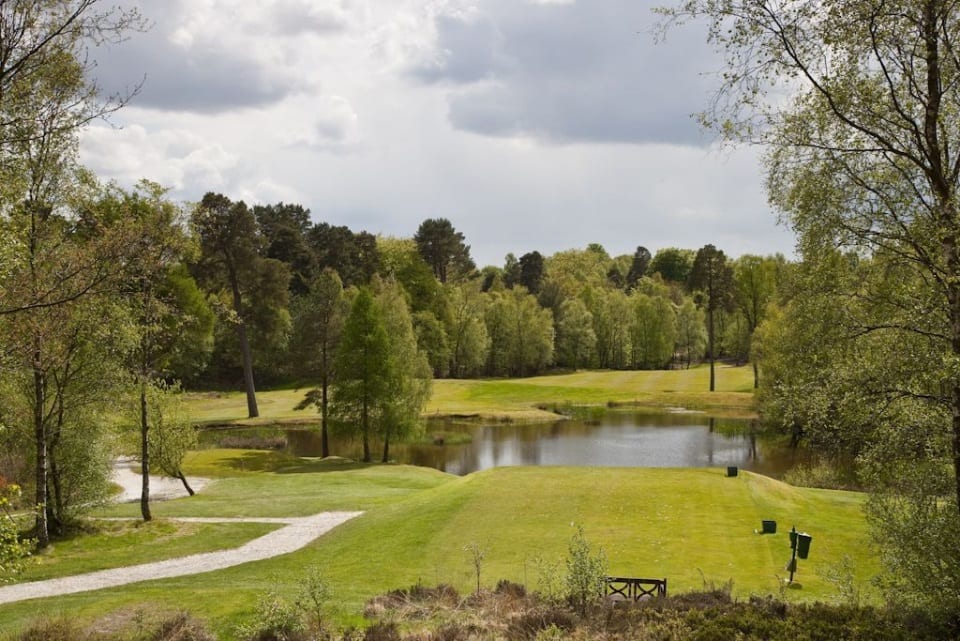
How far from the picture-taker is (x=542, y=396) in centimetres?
7219

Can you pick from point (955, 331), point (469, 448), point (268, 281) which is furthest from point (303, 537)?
point (268, 281)

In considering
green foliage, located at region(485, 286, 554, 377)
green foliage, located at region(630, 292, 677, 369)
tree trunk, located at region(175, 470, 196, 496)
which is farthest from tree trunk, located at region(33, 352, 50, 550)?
green foliage, located at region(630, 292, 677, 369)

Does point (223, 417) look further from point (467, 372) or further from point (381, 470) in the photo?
point (467, 372)

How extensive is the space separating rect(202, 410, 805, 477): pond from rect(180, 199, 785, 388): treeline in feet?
48.3

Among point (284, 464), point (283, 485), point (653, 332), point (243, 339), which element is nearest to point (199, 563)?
point (283, 485)

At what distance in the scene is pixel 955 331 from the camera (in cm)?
961

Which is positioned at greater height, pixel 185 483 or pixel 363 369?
pixel 363 369

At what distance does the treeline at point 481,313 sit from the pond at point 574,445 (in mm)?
14711

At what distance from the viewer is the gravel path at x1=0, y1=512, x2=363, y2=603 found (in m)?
16.7

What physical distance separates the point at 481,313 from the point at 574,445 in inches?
1869

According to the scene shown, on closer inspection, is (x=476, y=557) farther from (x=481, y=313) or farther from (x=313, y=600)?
(x=481, y=313)

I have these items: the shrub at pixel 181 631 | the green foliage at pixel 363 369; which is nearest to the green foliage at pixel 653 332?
the green foliage at pixel 363 369

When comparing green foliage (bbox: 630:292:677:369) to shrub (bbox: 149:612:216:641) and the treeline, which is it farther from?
shrub (bbox: 149:612:216:641)

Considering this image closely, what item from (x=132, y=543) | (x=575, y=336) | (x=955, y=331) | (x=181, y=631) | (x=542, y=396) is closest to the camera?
(x=955, y=331)
